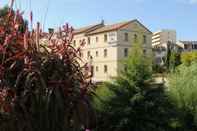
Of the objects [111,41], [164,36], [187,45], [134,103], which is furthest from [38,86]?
[164,36]

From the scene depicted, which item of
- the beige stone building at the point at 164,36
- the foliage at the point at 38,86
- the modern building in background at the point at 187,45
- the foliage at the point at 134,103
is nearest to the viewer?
the foliage at the point at 38,86

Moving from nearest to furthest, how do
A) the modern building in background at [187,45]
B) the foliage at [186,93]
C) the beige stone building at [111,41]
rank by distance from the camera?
the foliage at [186,93] → the beige stone building at [111,41] → the modern building in background at [187,45]

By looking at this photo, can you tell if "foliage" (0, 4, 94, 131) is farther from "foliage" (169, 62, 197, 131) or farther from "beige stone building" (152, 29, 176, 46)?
"beige stone building" (152, 29, 176, 46)

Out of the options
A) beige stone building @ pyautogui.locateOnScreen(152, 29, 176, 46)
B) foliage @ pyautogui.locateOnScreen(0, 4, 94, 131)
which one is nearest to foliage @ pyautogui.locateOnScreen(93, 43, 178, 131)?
foliage @ pyautogui.locateOnScreen(0, 4, 94, 131)

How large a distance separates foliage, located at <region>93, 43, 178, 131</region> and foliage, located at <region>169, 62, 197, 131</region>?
1055 millimetres

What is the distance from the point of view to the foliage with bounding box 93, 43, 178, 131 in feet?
27.0

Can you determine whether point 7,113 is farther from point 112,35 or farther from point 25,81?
point 112,35

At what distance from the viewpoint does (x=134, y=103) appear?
27.6 feet

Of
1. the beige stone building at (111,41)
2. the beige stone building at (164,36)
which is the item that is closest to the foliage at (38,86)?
the beige stone building at (111,41)

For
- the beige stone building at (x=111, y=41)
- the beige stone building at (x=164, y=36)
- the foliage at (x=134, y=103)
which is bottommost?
the foliage at (x=134, y=103)

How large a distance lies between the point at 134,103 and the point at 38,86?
195 inches

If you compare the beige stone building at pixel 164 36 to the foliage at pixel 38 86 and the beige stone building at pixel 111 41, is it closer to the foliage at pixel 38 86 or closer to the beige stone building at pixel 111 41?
the beige stone building at pixel 111 41

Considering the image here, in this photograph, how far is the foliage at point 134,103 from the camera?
8.23m

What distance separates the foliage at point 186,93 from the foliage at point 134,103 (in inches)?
41.5
